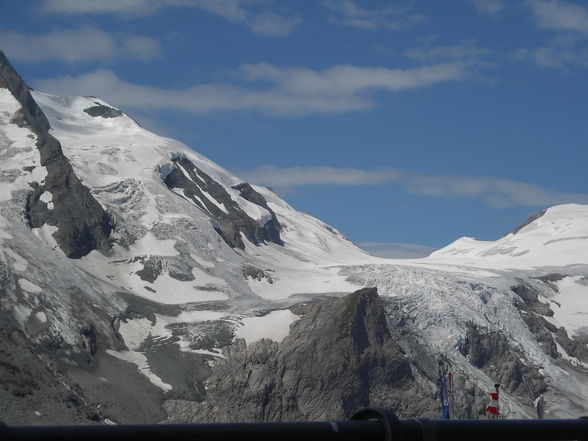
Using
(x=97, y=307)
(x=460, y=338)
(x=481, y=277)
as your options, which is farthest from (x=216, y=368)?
(x=481, y=277)

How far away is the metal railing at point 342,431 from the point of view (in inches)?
158

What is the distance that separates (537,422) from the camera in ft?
17.4

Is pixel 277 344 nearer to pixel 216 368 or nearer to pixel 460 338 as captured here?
pixel 216 368

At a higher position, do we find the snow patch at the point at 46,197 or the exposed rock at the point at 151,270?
the snow patch at the point at 46,197

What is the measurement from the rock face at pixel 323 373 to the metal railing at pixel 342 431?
11944 centimetres

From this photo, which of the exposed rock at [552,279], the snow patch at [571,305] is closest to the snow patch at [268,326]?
the snow patch at [571,305]

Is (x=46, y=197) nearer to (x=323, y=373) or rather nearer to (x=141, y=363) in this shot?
(x=141, y=363)

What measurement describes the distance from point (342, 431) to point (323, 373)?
129391 mm

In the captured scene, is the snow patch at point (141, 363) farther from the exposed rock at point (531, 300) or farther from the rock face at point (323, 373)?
the exposed rock at point (531, 300)

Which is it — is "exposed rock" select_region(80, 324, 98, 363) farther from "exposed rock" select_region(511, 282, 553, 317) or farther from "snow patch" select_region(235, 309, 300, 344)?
"exposed rock" select_region(511, 282, 553, 317)

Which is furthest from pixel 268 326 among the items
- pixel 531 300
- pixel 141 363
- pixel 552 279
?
pixel 552 279

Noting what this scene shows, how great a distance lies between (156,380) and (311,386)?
20674 mm

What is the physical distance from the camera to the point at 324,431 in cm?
457

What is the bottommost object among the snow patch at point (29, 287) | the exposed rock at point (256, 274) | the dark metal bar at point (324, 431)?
the dark metal bar at point (324, 431)
